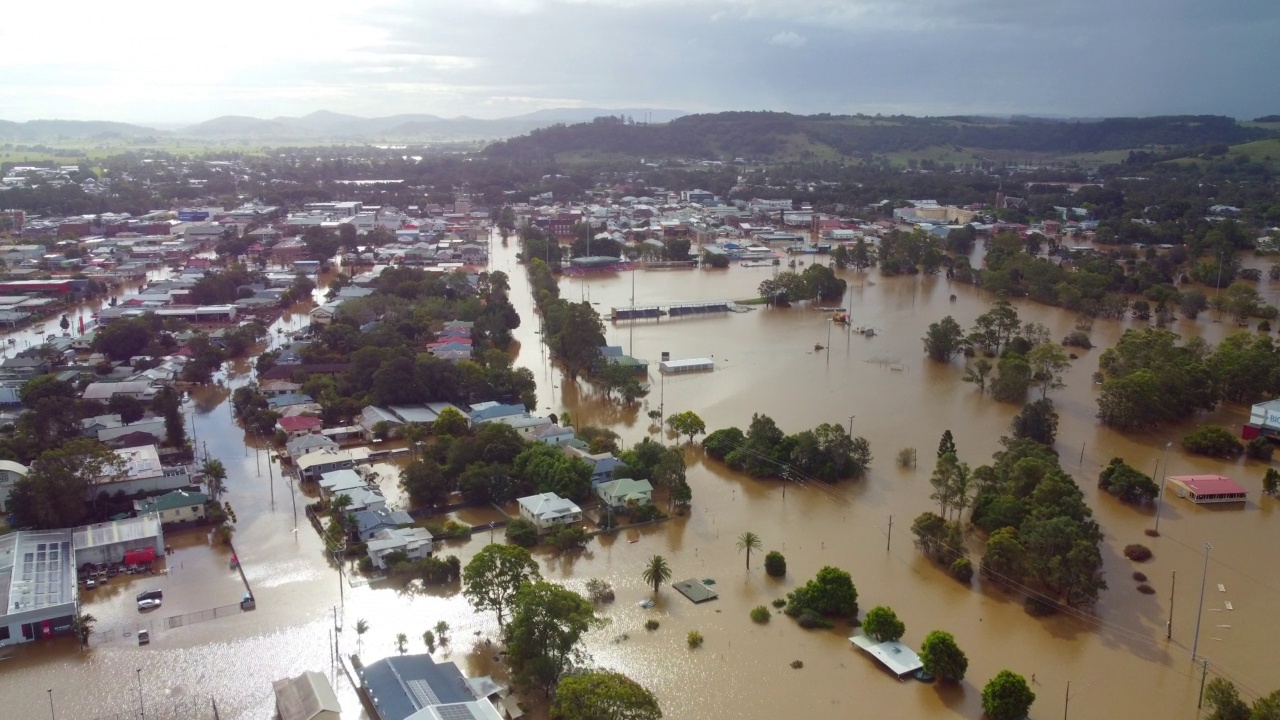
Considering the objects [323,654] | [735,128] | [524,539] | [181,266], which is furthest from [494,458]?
[735,128]

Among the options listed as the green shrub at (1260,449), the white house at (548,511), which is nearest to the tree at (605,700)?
the white house at (548,511)

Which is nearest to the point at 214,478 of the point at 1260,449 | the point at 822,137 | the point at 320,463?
the point at 320,463

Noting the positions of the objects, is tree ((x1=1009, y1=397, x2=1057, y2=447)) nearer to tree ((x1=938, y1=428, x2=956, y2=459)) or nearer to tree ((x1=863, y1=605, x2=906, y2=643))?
tree ((x1=938, y1=428, x2=956, y2=459))

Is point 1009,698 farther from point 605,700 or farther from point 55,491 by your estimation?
point 55,491


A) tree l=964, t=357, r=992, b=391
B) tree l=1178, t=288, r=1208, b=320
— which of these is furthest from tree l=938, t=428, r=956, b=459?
Result: tree l=1178, t=288, r=1208, b=320

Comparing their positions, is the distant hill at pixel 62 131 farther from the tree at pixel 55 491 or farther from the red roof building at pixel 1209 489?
the red roof building at pixel 1209 489

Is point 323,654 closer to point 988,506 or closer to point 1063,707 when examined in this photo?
point 1063,707
